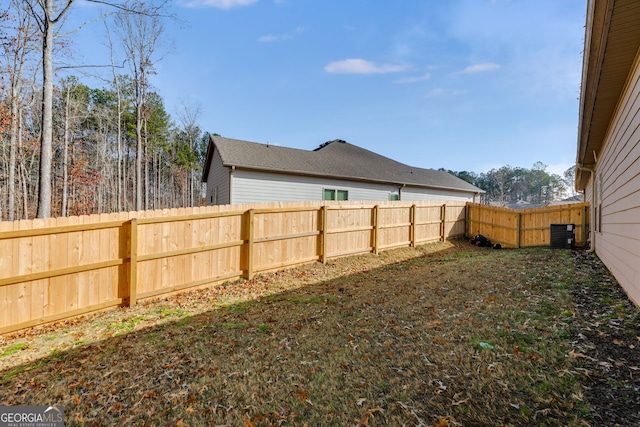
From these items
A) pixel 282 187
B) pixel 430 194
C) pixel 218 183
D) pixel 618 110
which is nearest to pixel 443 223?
pixel 430 194

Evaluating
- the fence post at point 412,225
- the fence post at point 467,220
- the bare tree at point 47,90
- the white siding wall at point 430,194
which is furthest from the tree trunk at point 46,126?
the white siding wall at point 430,194

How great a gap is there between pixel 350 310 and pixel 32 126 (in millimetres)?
23175

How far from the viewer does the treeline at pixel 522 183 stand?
6125 centimetres

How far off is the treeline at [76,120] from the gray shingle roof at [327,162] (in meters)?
4.85

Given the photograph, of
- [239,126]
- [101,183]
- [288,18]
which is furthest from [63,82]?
[288,18]

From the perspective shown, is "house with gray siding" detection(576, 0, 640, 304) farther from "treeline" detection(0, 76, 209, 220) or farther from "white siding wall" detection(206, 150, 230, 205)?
"treeline" detection(0, 76, 209, 220)

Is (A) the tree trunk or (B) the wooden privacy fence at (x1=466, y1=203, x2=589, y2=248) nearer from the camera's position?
(A) the tree trunk

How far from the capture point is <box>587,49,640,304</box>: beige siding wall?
358cm

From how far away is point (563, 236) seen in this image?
9.65 metres

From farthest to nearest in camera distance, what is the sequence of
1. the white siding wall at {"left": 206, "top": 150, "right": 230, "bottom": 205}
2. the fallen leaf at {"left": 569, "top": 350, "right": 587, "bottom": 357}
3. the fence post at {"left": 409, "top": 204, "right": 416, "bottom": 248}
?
the white siding wall at {"left": 206, "top": 150, "right": 230, "bottom": 205}
the fence post at {"left": 409, "top": 204, "right": 416, "bottom": 248}
the fallen leaf at {"left": 569, "top": 350, "right": 587, "bottom": 357}

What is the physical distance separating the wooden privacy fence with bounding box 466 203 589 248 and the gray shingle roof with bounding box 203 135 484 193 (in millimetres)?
4755

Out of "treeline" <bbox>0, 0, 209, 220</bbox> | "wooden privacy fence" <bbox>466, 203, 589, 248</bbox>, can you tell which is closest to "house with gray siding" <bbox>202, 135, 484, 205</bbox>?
"treeline" <bbox>0, 0, 209, 220</bbox>

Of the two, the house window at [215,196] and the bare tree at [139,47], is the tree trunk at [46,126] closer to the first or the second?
the bare tree at [139,47]

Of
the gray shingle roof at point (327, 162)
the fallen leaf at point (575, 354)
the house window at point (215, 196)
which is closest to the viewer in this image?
the fallen leaf at point (575, 354)
